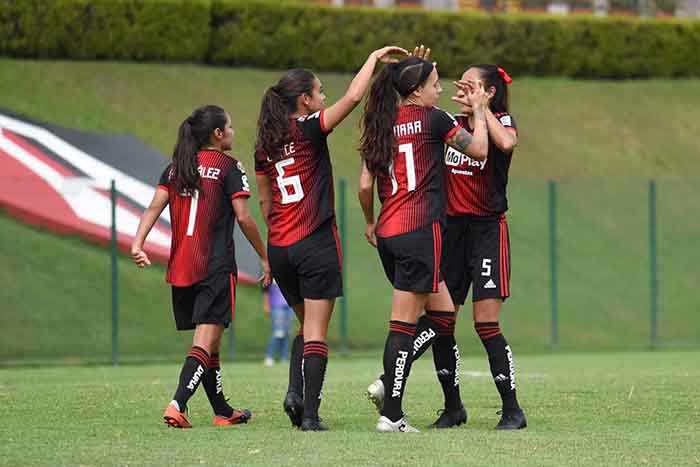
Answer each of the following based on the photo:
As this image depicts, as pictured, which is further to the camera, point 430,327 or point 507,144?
point 430,327

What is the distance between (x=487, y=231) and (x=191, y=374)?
6.52 feet

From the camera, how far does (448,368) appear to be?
844 centimetres

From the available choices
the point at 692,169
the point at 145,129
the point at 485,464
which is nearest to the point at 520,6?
the point at 692,169

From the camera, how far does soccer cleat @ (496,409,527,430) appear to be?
810 cm

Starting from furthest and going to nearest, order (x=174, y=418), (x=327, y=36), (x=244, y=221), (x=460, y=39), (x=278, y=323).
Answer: (x=460, y=39)
(x=327, y=36)
(x=278, y=323)
(x=244, y=221)
(x=174, y=418)

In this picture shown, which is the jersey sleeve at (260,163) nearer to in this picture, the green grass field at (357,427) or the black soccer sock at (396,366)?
the black soccer sock at (396,366)

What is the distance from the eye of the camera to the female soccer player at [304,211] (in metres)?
8.12

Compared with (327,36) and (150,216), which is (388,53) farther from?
(327,36)

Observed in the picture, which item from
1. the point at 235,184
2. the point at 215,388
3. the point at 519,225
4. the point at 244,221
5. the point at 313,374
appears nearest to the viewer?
the point at 313,374

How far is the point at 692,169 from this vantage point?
29.4 meters

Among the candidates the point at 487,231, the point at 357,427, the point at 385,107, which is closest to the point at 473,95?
the point at 385,107

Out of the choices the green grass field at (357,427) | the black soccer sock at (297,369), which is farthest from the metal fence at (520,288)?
the black soccer sock at (297,369)

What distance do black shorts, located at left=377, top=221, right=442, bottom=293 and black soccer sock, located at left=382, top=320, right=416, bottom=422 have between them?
24cm

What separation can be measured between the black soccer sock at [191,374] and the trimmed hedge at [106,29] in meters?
19.2
